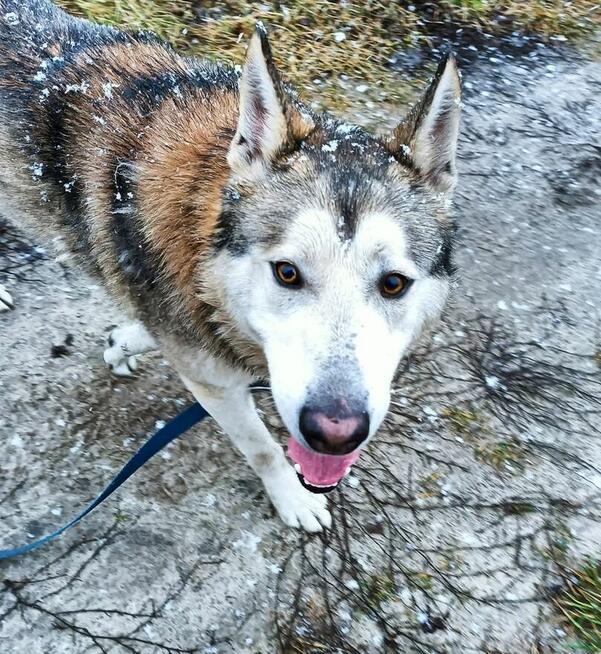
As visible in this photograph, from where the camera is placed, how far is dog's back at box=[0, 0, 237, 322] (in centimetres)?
224

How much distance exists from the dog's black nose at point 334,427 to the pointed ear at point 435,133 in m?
0.86

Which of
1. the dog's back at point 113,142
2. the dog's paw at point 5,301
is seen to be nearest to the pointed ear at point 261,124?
the dog's back at point 113,142

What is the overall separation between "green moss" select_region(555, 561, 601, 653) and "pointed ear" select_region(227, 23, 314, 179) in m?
2.13

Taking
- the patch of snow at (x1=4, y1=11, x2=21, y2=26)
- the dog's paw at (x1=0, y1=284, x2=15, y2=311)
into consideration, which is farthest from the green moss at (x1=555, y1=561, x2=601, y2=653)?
the patch of snow at (x1=4, y1=11, x2=21, y2=26)

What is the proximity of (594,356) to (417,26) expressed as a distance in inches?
128

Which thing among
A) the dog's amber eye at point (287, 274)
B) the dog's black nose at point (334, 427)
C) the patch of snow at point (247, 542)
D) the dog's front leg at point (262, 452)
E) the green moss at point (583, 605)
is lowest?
the green moss at point (583, 605)

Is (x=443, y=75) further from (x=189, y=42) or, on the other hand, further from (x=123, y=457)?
(x=189, y=42)

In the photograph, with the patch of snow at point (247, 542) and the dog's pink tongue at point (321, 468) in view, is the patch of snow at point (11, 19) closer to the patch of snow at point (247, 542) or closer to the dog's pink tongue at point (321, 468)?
the dog's pink tongue at point (321, 468)

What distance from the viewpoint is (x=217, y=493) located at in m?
2.91

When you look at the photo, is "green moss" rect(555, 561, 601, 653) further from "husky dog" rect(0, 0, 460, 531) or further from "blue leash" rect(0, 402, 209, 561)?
"blue leash" rect(0, 402, 209, 561)

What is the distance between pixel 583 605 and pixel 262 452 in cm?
145

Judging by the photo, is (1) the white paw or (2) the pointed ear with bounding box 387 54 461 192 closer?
(2) the pointed ear with bounding box 387 54 461 192

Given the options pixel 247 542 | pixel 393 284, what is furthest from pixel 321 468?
pixel 247 542

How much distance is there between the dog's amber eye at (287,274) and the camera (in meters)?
1.87
